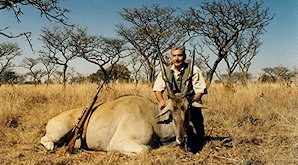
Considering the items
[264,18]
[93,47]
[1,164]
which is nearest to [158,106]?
[1,164]

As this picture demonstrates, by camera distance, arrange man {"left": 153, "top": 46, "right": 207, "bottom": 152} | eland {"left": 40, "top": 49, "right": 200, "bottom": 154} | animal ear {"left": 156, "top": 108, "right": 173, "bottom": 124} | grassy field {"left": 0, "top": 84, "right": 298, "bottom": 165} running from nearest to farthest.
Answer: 1. grassy field {"left": 0, "top": 84, "right": 298, "bottom": 165}
2. eland {"left": 40, "top": 49, "right": 200, "bottom": 154}
3. animal ear {"left": 156, "top": 108, "right": 173, "bottom": 124}
4. man {"left": 153, "top": 46, "right": 207, "bottom": 152}

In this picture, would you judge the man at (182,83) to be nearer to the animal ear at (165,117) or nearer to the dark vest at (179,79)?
the dark vest at (179,79)

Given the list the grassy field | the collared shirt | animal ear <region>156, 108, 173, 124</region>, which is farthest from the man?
the grassy field

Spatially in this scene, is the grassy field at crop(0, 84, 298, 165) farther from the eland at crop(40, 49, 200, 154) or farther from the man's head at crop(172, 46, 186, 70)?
the man's head at crop(172, 46, 186, 70)

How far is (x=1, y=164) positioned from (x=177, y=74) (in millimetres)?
2750

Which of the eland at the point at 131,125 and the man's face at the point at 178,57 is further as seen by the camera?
→ the man's face at the point at 178,57

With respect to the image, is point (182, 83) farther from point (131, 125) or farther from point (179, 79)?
point (131, 125)

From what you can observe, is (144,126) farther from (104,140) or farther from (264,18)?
(264,18)

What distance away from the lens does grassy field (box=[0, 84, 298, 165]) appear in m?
4.21

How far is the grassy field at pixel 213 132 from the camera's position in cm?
421

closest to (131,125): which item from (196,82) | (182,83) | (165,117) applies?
(165,117)

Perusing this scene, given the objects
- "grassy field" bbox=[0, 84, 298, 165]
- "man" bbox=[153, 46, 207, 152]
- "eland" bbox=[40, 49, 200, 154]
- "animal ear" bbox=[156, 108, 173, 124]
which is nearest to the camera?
Answer: "grassy field" bbox=[0, 84, 298, 165]

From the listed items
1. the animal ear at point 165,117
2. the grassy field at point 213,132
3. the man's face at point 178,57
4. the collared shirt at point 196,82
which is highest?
the man's face at point 178,57

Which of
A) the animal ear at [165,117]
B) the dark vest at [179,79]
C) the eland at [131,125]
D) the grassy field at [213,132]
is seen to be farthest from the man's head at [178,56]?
the grassy field at [213,132]
